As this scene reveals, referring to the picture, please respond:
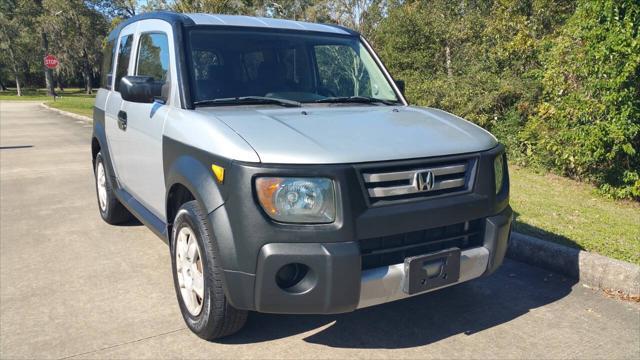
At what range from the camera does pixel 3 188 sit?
7.84 metres

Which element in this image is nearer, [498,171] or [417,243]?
[417,243]

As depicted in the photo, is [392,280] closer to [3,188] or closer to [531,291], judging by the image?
[531,291]

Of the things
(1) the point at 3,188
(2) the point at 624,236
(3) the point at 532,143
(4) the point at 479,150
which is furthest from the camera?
(3) the point at 532,143

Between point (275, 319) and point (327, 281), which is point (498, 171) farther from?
point (275, 319)

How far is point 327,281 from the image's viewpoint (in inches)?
107

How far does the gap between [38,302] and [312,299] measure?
2.30 meters

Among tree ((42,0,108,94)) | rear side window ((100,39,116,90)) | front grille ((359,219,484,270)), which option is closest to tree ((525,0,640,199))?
front grille ((359,219,484,270))

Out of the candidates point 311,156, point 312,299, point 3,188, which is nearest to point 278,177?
point 311,156

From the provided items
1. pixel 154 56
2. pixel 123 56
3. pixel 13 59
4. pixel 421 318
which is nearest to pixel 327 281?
pixel 421 318

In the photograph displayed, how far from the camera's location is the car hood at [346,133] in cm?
280

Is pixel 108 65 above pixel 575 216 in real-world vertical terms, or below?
above

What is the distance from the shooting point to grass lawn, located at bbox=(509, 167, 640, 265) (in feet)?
16.3

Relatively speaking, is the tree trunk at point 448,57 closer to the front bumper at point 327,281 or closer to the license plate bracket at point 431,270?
the license plate bracket at point 431,270

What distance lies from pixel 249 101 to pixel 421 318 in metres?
1.86
